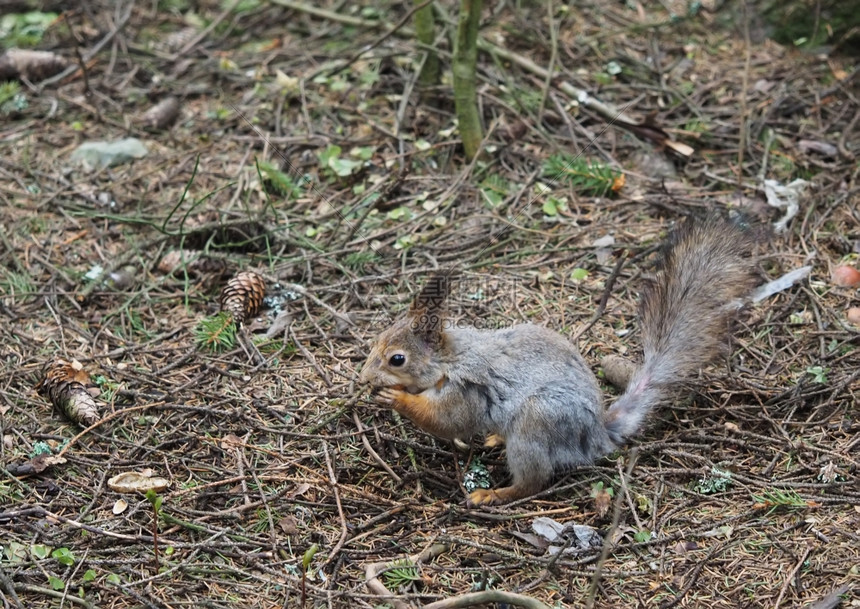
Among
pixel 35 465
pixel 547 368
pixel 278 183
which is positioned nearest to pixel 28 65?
pixel 278 183

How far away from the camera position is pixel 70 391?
320 centimetres

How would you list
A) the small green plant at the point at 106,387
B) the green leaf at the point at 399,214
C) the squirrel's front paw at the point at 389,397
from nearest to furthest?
1. the squirrel's front paw at the point at 389,397
2. the small green plant at the point at 106,387
3. the green leaf at the point at 399,214

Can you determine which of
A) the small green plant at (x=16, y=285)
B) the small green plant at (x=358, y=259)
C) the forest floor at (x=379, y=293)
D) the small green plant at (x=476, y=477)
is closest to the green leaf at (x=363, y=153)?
the forest floor at (x=379, y=293)

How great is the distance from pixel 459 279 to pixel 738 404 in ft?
4.20

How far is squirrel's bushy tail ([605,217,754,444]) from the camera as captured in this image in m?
3.04

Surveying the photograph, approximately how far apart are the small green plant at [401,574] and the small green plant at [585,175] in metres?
2.44

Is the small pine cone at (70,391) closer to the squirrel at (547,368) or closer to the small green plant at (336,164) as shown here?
the squirrel at (547,368)

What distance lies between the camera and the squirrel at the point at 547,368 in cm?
289

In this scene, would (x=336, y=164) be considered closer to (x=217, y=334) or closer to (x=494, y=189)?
(x=494, y=189)

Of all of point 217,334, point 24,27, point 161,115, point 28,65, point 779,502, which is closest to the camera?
point 779,502

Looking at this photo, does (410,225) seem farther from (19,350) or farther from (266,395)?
(19,350)

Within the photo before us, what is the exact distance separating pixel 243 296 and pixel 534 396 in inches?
56.0

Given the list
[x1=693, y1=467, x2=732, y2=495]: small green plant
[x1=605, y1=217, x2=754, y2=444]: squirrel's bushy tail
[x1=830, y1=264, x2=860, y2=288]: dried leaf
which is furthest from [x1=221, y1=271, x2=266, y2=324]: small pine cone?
[x1=830, y1=264, x2=860, y2=288]: dried leaf

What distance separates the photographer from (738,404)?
3.22 meters
